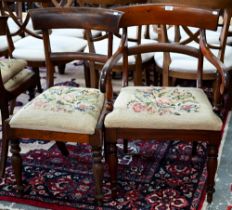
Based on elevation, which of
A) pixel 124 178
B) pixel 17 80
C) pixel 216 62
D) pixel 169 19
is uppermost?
pixel 169 19

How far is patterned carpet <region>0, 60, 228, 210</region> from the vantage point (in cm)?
196

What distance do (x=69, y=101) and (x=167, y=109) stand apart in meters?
0.48

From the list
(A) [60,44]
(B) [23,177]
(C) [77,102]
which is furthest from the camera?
(A) [60,44]

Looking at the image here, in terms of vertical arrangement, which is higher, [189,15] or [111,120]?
[189,15]

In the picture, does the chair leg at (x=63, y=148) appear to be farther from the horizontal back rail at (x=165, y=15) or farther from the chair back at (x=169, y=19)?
the horizontal back rail at (x=165, y=15)

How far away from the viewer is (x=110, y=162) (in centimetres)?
187

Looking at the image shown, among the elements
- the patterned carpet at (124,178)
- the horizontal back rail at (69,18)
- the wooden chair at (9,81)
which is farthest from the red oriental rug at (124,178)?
the horizontal back rail at (69,18)

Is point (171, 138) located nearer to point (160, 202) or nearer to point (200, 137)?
point (200, 137)

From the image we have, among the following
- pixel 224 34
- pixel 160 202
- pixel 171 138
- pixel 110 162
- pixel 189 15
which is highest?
pixel 189 15

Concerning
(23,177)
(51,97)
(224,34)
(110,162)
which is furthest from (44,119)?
(224,34)

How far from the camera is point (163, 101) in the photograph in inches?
74.5

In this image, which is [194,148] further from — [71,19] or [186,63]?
[71,19]

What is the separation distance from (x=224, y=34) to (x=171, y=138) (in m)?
0.77

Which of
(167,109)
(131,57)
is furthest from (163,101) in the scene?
(131,57)
